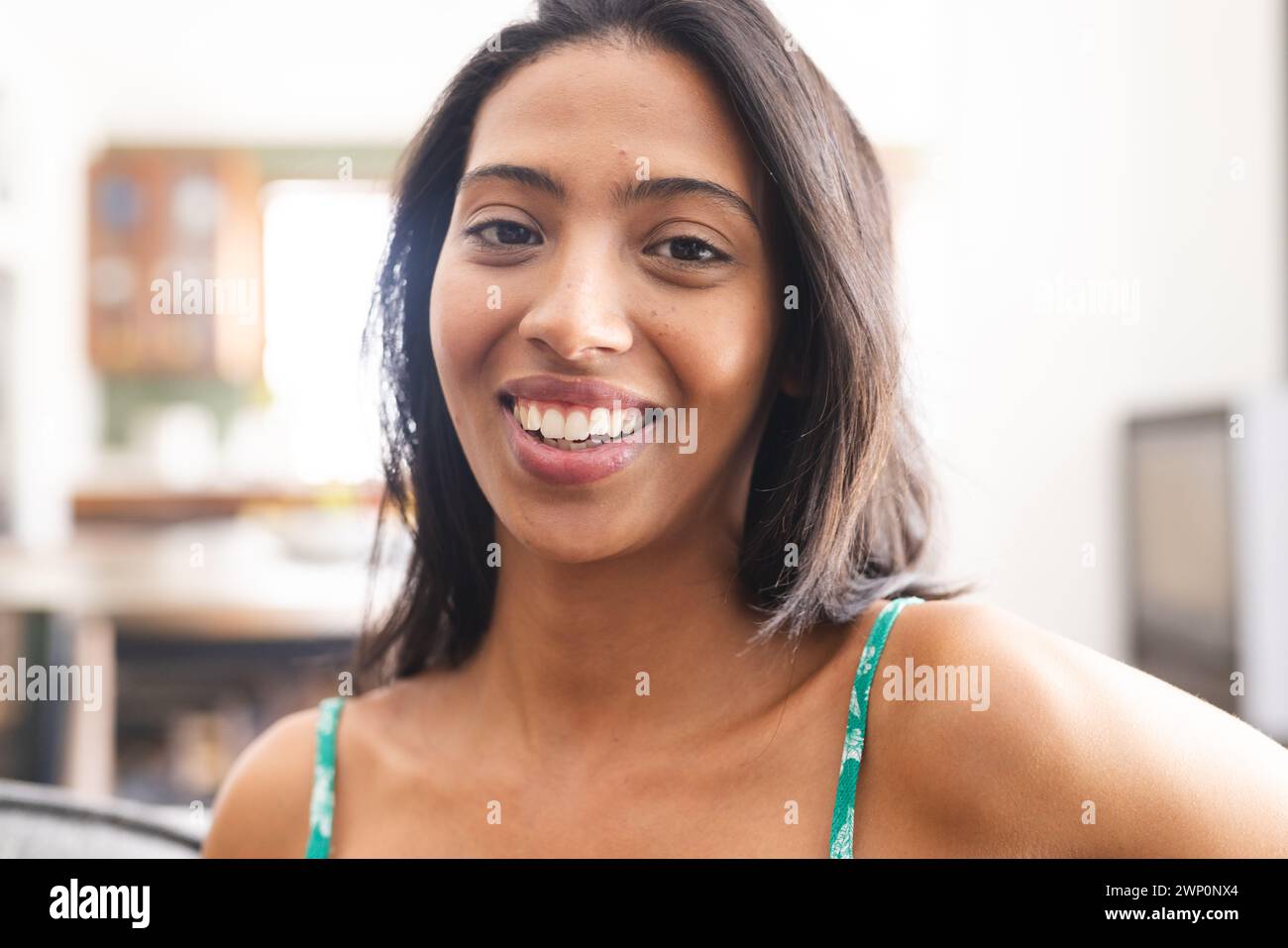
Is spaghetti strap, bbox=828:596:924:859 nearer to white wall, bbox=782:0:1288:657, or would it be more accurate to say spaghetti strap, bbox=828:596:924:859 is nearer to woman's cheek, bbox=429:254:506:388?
woman's cheek, bbox=429:254:506:388

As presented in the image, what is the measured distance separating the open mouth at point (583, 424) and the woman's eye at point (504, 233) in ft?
0.42

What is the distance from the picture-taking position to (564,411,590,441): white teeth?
93cm

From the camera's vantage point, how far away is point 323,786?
1.14 m

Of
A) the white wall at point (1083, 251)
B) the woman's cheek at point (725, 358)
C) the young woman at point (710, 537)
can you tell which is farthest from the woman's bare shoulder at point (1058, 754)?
the white wall at point (1083, 251)

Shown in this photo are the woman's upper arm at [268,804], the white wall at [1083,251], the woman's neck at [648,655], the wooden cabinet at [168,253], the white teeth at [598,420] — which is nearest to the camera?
the white teeth at [598,420]

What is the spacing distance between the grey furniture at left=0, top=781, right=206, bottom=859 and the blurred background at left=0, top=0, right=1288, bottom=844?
299 mm

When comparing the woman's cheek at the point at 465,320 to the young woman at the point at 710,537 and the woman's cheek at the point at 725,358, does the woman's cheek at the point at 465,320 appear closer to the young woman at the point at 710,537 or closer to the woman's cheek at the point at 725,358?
the young woman at the point at 710,537

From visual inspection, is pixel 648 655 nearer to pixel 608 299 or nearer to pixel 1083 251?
pixel 608 299

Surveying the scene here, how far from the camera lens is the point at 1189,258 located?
3.38 meters

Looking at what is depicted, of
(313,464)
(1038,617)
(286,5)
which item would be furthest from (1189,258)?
(313,464)

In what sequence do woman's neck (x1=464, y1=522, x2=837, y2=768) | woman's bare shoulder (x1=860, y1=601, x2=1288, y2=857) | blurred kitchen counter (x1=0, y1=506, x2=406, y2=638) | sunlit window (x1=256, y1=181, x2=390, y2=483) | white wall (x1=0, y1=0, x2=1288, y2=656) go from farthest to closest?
sunlit window (x1=256, y1=181, x2=390, y2=483) < white wall (x1=0, y1=0, x2=1288, y2=656) < blurred kitchen counter (x1=0, y1=506, x2=406, y2=638) < woman's neck (x1=464, y1=522, x2=837, y2=768) < woman's bare shoulder (x1=860, y1=601, x2=1288, y2=857)

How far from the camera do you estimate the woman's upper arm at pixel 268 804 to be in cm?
115

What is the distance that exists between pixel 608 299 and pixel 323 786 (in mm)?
545

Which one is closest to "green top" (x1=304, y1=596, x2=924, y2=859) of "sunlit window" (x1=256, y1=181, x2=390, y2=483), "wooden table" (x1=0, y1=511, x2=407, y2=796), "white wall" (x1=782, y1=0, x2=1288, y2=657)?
"wooden table" (x1=0, y1=511, x2=407, y2=796)
